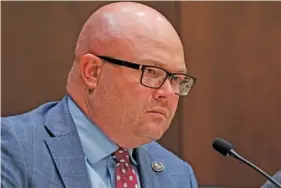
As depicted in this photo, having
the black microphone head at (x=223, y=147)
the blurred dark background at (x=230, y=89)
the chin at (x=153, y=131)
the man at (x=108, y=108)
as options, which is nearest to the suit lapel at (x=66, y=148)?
the man at (x=108, y=108)

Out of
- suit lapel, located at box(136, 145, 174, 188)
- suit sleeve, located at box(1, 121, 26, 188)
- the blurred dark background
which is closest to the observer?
suit sleeve, located at box(1, 121, 26, 188)

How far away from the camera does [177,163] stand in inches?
56.6

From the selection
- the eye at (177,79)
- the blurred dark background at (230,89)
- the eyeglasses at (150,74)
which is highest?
the eyeglasses at (150,74)

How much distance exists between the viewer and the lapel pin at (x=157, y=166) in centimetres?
139

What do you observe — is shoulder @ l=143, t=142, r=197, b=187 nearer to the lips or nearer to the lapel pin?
the lapel pin

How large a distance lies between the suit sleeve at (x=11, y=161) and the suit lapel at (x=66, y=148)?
7 cm

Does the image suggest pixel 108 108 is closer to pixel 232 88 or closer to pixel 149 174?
pixel 149 174

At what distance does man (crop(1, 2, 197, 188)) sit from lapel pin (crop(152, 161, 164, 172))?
0.06m

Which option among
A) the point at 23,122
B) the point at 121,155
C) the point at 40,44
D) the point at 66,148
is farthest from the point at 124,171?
the point at 40,44

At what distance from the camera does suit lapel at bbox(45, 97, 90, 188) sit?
120cm

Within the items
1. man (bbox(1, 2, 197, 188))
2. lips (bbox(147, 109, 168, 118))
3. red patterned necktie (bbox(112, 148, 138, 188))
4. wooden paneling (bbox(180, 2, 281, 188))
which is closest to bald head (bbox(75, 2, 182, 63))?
man (bbox(1, 2, 197, 188))

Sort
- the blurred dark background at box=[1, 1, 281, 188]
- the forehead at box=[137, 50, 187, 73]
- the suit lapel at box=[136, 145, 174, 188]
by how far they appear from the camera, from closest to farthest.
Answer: the forehead at box=[137, 50, 187, 73] < the suit lapel at box=[136, 145, 174, 188] < the blurred dark background at box=[1, 1, 281, 188]

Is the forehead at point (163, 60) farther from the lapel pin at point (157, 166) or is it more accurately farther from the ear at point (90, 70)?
the lapel pin at point (157, 166)

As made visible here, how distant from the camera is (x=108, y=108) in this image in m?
1.27
